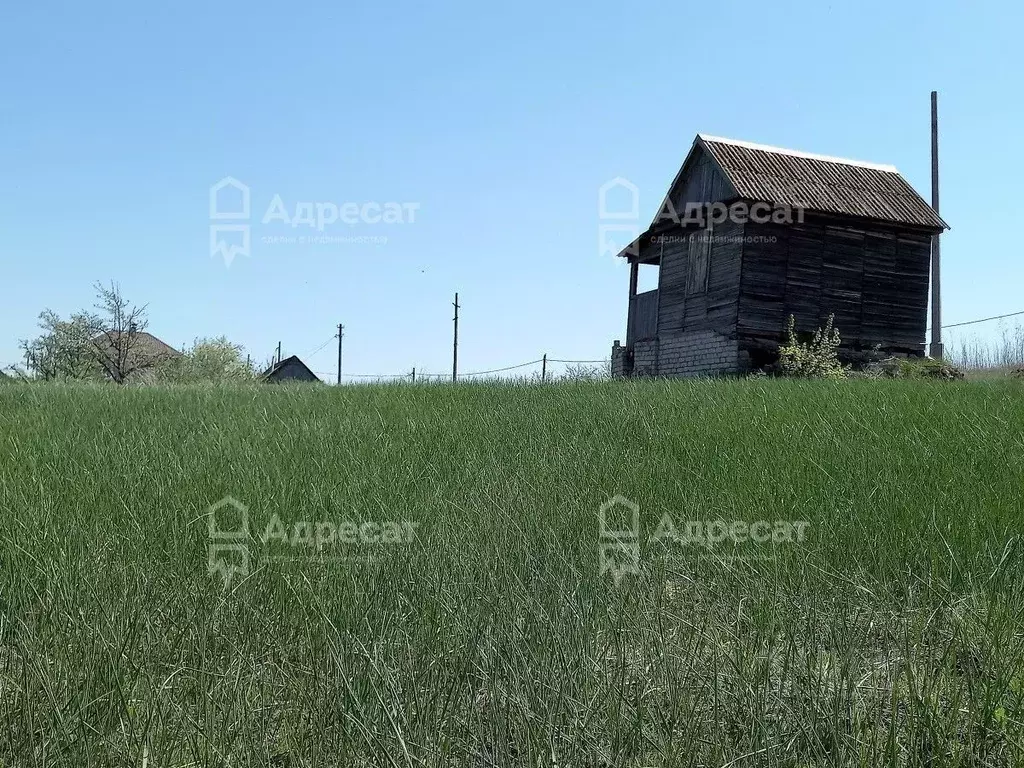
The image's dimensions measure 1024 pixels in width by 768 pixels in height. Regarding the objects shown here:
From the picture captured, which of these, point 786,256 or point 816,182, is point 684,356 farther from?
point 816,182

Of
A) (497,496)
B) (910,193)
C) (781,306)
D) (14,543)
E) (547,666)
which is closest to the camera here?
(547,666)

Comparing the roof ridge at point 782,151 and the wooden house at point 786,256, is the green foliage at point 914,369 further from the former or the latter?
the roof ridge at point 782,151

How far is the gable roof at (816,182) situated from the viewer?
18969 millimetres

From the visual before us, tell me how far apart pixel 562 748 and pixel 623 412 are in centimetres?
663

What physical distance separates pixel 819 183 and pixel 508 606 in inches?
769

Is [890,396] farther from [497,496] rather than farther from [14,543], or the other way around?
[14,543]

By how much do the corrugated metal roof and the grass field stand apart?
43.4ft

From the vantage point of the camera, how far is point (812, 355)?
17812mm

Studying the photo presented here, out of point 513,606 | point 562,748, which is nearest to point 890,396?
point 513,606

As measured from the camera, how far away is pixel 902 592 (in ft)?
11.5

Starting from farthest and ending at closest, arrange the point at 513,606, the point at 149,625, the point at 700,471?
1. the point at 700,471
2. the point at 513,606
3. the point at 149,625

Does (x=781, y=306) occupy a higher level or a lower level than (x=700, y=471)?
higher

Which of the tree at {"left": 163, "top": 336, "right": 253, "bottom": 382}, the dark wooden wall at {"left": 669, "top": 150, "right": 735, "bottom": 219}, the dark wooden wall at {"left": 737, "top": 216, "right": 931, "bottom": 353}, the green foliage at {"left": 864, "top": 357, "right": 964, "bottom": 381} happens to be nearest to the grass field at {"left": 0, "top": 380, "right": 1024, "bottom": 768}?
the green foliage at {"left": 864, "top": 357, "right": 964, "bottom": 381}

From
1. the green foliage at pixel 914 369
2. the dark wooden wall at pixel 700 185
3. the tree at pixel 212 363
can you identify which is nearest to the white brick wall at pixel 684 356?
the green foliage at pixel 914 369
